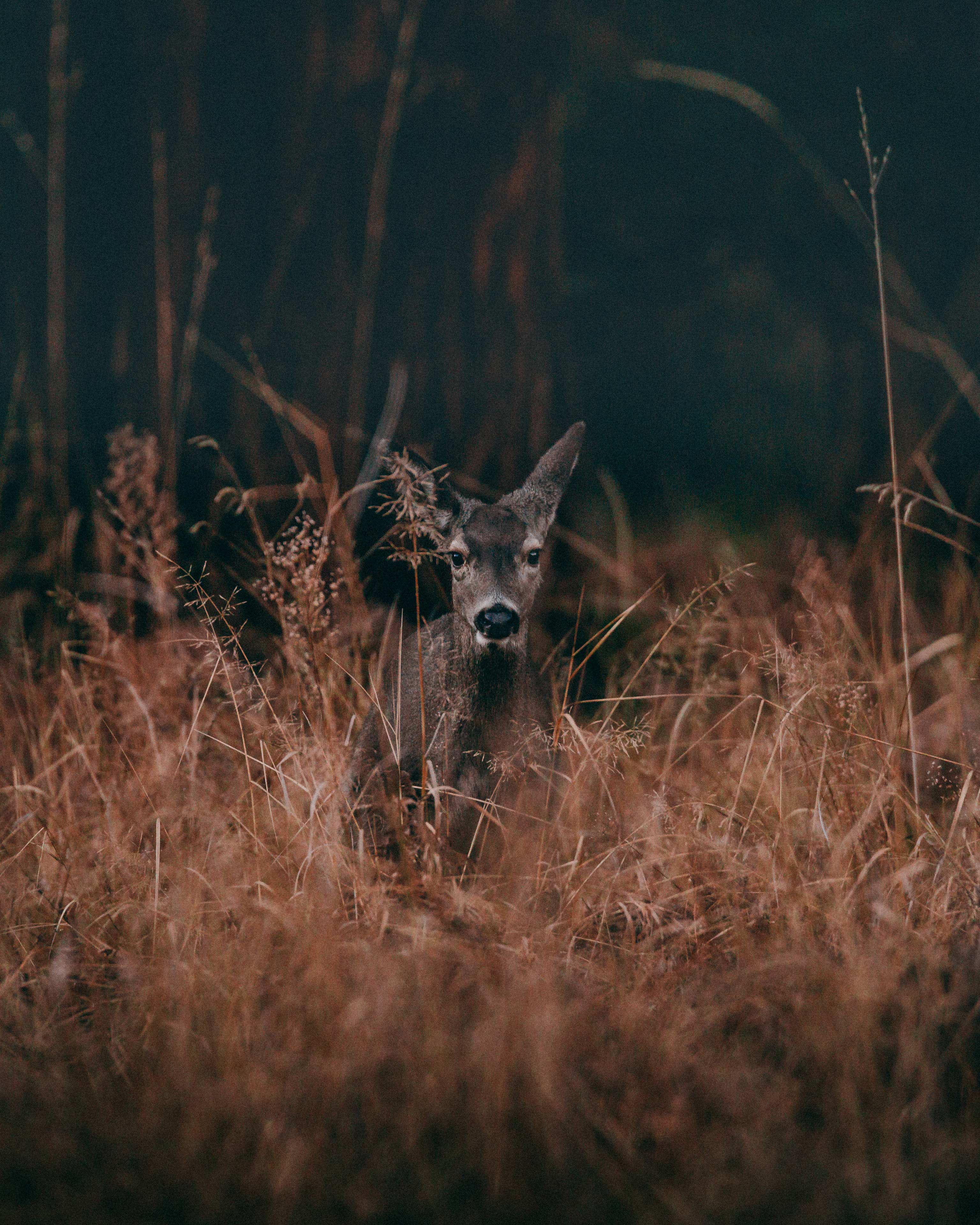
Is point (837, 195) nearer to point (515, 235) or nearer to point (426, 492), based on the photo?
point (515, 235)

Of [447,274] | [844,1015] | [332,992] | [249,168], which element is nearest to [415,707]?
[332,992]

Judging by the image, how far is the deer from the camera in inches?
116

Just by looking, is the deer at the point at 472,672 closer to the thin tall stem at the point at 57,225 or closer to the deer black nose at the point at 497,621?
the deer black nose at the point at 497,621

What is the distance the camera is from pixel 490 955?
6.83ft

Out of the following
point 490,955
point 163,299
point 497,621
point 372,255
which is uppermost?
point 372,255

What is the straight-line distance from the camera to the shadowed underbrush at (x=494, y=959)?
1537 millimetres

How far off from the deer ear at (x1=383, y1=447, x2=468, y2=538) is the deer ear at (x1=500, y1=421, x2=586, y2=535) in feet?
0.56

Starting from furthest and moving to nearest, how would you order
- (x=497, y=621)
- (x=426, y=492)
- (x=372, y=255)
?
1. (x=372, y=255)
2. (x=426, y=492)
3. (x=497, y=621)

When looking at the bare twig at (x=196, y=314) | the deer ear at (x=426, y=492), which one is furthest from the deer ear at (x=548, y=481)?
the bare twig at (x=196, y=314)

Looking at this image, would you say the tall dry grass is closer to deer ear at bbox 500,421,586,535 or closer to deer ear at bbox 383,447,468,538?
deer ear at bbox 383,447,468,538

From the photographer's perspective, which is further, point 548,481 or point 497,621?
point 548,481

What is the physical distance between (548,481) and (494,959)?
1788 millimetres

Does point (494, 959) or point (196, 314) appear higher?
point (196, 314)

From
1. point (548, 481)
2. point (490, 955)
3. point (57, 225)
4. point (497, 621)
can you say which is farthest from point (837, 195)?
point (490, 955)
